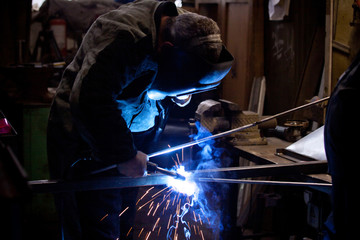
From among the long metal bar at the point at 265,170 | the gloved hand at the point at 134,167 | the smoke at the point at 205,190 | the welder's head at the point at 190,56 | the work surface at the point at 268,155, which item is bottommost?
the smoke at the point at 205,190

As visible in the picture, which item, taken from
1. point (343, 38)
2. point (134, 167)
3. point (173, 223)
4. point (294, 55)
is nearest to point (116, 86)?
point (134, 167)

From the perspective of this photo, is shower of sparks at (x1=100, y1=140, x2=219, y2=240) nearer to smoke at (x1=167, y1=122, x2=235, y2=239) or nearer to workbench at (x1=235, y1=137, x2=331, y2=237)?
smoke at (x1=167, y1=122, x2=235, y2=239)

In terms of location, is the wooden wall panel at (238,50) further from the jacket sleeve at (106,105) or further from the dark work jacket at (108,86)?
the jacket sleeve at (106,105)

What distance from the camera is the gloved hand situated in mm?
1861

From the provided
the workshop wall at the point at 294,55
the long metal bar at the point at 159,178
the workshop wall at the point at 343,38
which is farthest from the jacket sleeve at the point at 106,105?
the workshop wall at the point at 294,55

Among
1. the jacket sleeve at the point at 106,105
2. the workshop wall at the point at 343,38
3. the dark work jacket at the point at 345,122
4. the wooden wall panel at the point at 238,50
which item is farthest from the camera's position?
the wooden wall panel at the point at 238,50

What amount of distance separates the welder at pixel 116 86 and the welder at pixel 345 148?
0.71 m

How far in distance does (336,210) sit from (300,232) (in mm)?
2339

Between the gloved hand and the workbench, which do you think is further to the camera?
the workbench

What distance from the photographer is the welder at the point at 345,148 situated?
1.47 metres

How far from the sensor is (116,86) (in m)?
1.80

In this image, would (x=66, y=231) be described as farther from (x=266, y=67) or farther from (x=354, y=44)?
(x=266, y=67)

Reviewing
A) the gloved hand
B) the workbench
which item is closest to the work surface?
the workbench

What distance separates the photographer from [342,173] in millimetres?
1540
